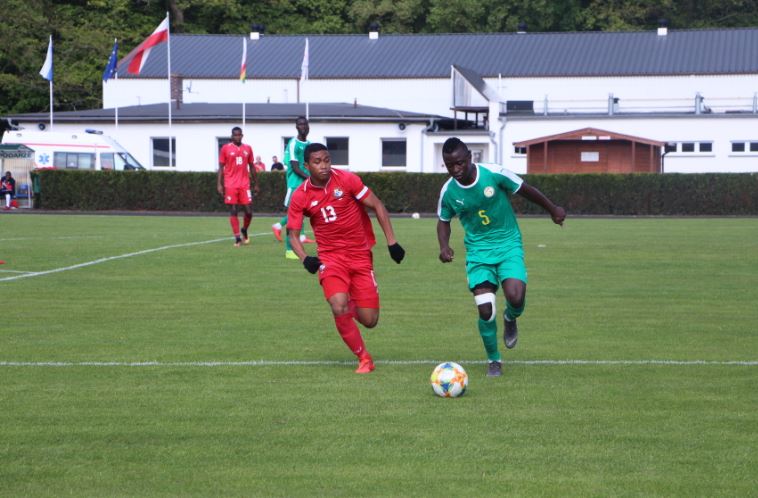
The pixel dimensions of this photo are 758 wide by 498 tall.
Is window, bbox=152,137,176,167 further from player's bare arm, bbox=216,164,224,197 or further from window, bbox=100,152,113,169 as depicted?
player's bare arm, bbox=216,164,224,197

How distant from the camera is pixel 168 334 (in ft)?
37.3

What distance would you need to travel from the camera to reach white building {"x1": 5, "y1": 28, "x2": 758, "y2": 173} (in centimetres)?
5553

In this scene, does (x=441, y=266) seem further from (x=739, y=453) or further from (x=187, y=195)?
(x=187, y=195)

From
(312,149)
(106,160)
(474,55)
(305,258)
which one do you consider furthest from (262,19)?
(305,258)

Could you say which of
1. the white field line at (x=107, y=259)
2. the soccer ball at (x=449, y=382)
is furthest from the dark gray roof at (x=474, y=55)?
the soccer ball at (x=449, y=382)

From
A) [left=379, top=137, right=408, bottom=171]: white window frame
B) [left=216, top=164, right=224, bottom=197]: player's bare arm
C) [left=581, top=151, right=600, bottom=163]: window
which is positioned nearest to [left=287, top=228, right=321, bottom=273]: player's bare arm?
[left=216, top=164, right=224, bottom=197]: player's bare arm

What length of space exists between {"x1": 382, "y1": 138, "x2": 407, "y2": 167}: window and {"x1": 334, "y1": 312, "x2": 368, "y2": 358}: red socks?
47585mm

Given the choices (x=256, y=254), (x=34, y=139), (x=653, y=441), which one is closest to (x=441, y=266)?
(x=256, y=254)

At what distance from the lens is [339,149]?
188 ft

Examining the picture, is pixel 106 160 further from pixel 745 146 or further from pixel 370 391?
pixel 370 391

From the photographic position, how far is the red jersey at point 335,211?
9523 millimetres

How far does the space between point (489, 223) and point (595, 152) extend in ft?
149

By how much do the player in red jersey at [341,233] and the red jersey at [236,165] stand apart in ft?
39.2

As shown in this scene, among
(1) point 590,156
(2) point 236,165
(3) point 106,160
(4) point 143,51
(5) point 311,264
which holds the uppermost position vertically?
(4) point 143,51
